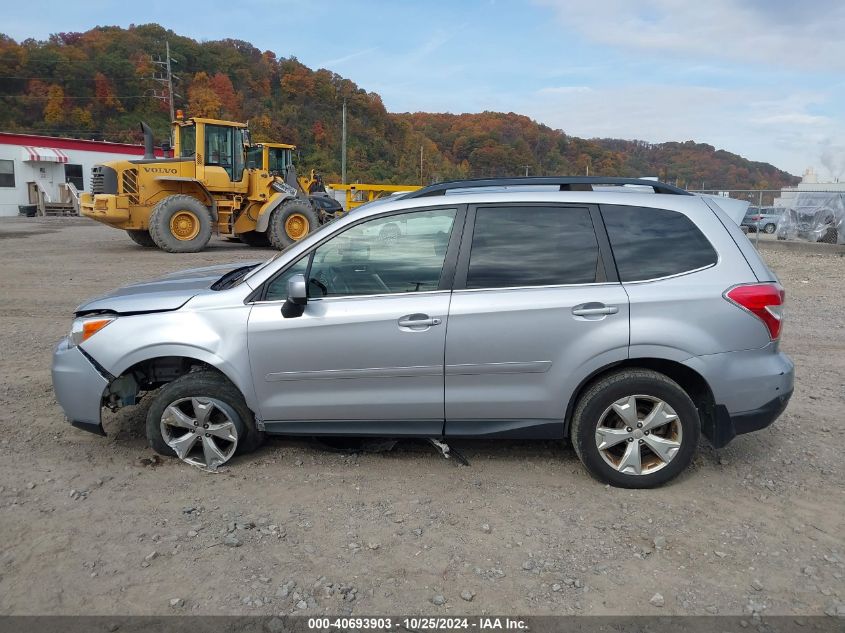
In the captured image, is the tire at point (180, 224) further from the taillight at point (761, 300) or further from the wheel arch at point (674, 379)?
the taillight at point (761, 300)

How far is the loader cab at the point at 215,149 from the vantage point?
16.4 m

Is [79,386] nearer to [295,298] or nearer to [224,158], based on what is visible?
[295,298]

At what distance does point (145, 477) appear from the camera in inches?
154

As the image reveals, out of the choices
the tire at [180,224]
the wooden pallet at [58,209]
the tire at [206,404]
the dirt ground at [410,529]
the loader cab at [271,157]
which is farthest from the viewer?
the wooden pallet at [58,209]

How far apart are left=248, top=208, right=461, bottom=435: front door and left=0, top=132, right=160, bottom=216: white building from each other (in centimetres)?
3673

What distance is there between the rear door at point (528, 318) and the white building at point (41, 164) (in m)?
37.4

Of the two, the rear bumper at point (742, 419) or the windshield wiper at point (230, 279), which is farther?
the windshield wiper at point (230, 279)

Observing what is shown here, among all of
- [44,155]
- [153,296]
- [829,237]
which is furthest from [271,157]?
[44,155]

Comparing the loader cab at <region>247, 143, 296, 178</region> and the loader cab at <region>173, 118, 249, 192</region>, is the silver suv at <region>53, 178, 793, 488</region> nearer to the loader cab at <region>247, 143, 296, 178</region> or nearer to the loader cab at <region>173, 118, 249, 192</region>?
the loader cab at <region>173, 118, 249, 192</region>

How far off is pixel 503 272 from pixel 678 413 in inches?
49.6

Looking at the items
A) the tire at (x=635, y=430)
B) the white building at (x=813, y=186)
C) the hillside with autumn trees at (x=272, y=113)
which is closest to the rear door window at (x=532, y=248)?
the tire at (x=635, y=430)

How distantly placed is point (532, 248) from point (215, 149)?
48.3ft

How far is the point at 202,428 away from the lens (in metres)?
3.96

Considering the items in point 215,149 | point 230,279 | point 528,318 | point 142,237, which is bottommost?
point 142,237
